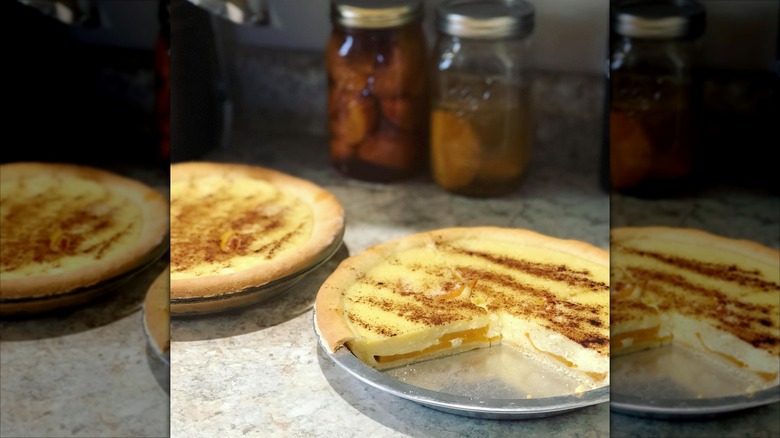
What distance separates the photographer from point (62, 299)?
470 mm

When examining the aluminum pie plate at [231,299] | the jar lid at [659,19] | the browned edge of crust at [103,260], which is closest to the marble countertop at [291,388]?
the aluminum pie plate at [231,299]

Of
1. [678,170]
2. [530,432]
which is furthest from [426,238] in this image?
[678,170]

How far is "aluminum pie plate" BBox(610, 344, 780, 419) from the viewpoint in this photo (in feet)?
1.20

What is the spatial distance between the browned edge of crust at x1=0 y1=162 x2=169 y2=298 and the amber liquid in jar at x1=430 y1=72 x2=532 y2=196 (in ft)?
1.42

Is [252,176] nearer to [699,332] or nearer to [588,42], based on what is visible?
[588,42]

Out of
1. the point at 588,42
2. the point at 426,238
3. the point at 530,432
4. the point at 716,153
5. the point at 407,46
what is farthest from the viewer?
the point at 588,42

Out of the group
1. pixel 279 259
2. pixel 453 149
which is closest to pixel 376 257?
pixel 279 259

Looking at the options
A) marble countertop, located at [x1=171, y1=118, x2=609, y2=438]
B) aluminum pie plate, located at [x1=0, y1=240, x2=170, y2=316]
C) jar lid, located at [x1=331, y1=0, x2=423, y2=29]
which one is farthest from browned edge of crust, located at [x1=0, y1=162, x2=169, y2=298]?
jar lid, located at [x1=331, y1=0, x2=423, y2=29]

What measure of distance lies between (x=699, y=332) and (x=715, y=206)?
0.19ft

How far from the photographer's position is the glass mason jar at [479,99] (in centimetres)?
77

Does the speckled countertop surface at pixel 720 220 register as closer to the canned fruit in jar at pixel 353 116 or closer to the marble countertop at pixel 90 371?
the marble countertop at pixel 90 371

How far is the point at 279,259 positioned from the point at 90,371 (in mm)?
209

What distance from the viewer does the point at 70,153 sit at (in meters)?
0.41

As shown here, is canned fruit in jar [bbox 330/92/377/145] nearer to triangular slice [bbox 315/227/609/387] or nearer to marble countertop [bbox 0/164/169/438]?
triangular slice [bbox 315/227/609/387]
